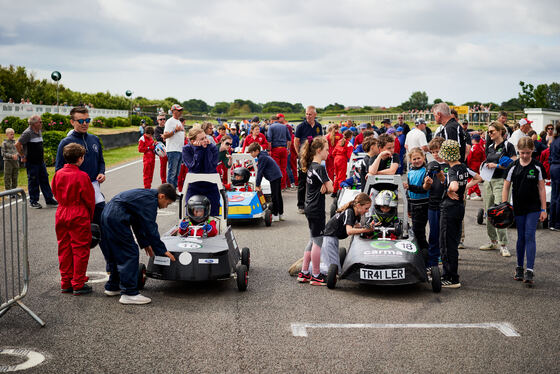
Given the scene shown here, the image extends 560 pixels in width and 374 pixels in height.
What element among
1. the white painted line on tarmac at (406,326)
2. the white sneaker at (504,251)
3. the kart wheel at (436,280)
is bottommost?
the white painted line on tarmac at (406,326)

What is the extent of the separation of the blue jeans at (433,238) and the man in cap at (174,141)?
7921 millimetres

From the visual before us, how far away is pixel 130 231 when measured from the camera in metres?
6.59

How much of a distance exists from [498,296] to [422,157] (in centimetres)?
226

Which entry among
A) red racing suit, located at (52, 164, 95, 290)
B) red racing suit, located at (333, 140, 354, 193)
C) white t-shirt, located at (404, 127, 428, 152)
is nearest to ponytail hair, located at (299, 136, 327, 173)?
red racing suit, located at (52, 164, 95, 290)

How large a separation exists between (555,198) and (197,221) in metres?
7.83

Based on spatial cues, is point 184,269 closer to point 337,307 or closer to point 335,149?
point 337,307

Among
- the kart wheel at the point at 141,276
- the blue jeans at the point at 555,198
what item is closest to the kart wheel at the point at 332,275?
the kart wheel at the point at 141,276

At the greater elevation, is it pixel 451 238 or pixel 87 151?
pixel 87 151

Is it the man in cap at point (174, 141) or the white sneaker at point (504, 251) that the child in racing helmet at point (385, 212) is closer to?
the white sneaker at point (504, 251)

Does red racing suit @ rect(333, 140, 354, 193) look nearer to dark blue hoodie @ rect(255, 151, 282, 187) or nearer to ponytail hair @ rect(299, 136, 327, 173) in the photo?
dark blue hoodie @ rect(255, 151, 282, 187)

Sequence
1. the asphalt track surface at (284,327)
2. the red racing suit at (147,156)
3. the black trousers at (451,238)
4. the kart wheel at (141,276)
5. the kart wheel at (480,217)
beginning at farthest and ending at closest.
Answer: the red racing suit at (147,156)
the kart wheel at (480,217)
the black trousers at (451,238)
the kart wheel at (141,276)
the asphalt track surface at (284,327)

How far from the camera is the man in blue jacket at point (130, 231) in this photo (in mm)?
6504

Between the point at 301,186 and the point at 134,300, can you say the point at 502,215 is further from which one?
the point at 301,186

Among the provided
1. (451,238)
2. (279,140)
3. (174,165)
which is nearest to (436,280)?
(451,238)
